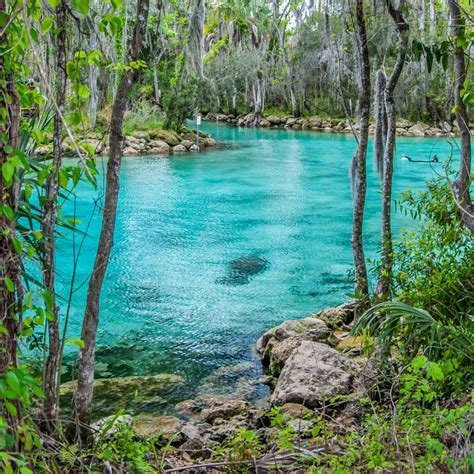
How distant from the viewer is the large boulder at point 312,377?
4.71m

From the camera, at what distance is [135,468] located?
2723mm

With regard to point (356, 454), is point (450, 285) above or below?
above

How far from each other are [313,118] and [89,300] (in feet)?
119

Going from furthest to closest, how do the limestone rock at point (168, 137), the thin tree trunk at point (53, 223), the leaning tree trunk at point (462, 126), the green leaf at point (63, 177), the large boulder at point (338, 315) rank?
the limestone rock at point (168, 137) < the large boulder at point (338, 315) < the leaning tree trunk at point (462, 126) < the thin tree trunk at point (53, 223) < the green leaf at point (63, 177)

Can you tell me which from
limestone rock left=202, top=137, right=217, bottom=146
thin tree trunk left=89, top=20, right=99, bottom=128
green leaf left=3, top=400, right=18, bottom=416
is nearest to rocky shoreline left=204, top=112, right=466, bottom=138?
limestone rock left=202, top=137, right=217, bottom=146

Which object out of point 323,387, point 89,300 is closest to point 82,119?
point 89,300

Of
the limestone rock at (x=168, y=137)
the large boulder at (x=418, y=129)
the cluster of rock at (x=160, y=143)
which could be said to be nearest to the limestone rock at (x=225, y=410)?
the cluster of rock at (x=160, y=143)

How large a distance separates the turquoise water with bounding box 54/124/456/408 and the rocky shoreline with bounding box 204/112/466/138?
10.3 metres

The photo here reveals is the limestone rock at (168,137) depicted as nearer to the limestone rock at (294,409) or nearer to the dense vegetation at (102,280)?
the dense vegetation at (102,280)

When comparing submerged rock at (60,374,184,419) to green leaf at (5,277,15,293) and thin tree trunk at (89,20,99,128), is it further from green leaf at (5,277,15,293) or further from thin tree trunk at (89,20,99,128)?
green leaf at (5,277,15,293)

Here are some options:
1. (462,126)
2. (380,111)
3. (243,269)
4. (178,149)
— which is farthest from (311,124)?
(462,126)

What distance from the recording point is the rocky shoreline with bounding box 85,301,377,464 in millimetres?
3988

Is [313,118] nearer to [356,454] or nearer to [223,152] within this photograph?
[223,152]

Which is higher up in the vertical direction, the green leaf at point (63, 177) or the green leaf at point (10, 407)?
the green leaf at point (63, 177)
